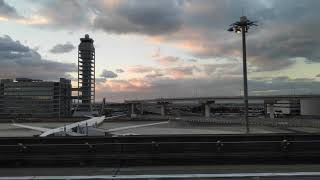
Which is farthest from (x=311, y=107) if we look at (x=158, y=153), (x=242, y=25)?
(x=158, y=153)

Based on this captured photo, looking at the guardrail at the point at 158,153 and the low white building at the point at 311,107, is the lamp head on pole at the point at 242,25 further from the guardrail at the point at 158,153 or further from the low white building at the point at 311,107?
the low white building at the point at 311,107

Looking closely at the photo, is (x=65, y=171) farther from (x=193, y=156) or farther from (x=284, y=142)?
(x=284, y=142)

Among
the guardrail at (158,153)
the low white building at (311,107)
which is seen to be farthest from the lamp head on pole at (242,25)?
the low white building at (311,107)

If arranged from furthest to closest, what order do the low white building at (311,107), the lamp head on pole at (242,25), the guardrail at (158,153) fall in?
the low white building at (311,107)
the lamp head on pole at (242,25)
the guardrail at (158,153)

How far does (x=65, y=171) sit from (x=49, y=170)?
0.61 m

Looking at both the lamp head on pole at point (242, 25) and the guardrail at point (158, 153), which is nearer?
the guardrail at point (158, 153)

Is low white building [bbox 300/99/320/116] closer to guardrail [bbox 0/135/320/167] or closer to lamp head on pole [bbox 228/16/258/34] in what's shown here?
lamp head on pole [bbox 228/16/258/34]

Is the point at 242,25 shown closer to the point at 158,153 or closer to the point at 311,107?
the point at 158,153

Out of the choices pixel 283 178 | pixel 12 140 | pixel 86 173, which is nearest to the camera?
pixel 283 178

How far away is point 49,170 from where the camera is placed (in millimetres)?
14984

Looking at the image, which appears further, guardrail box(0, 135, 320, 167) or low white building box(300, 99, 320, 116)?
low white building box(300, 99, 320, 116)

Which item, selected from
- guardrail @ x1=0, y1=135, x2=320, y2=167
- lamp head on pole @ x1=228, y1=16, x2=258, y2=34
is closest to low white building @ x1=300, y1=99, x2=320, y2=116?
lamp head on pole @ x1=228, y1=16, x2=258, y2=34

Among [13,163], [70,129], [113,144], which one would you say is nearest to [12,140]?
[13,163]

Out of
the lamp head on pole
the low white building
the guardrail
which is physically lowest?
the guardrail
